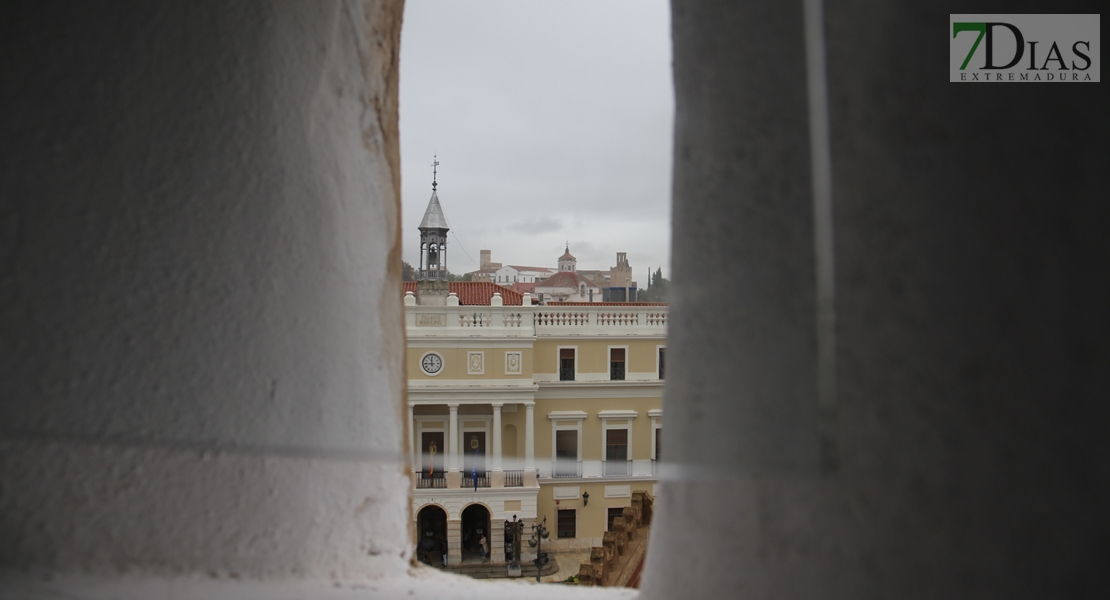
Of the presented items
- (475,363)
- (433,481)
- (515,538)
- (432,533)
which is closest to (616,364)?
(475,363)

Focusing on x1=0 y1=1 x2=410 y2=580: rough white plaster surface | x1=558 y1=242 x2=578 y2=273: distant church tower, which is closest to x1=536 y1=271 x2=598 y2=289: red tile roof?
x1=558 y1=242 x2=578 y2=273: distant church tower

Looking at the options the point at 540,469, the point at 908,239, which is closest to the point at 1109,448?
the point at 908,239

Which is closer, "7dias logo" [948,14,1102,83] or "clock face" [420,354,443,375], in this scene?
"7dias logo" [948,14,1102,83]

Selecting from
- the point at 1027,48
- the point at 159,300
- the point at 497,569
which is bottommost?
the point at 497,569

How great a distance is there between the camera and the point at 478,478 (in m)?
7.48

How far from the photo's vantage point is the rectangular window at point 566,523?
7.43 m

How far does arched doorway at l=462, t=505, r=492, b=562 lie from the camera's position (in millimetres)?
7480

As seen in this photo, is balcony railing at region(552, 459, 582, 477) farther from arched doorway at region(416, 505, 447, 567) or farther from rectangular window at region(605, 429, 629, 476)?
arched doorway at region(416, 505, 447, 567)

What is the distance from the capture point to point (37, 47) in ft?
2.01

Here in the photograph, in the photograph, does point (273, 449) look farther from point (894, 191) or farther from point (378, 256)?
point (894, 191)

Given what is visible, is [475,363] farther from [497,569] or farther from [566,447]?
[497,569]

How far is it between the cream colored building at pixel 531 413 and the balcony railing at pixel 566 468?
0.01m

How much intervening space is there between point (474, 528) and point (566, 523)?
0.90m

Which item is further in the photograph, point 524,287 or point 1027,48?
point 524,287
